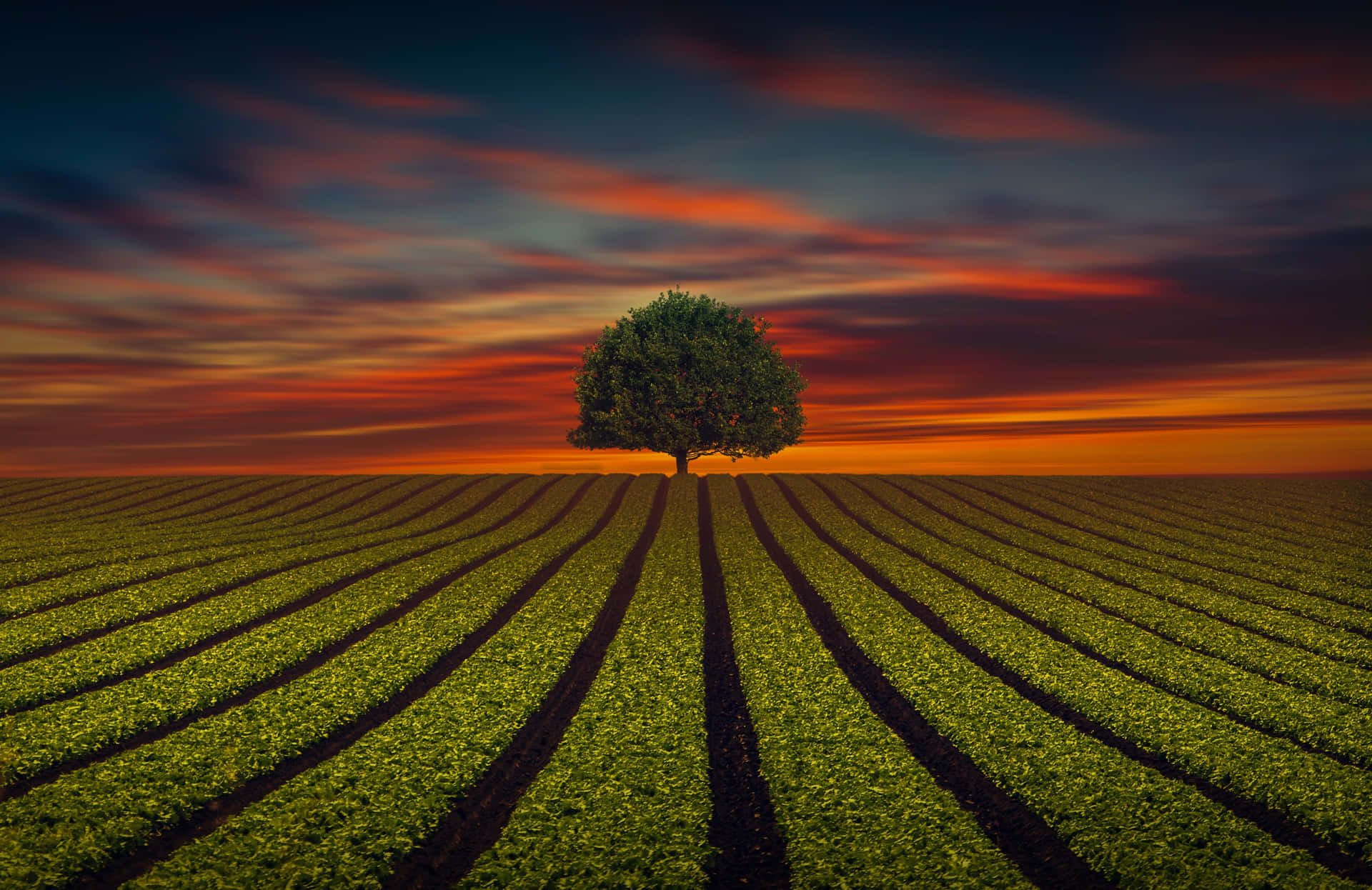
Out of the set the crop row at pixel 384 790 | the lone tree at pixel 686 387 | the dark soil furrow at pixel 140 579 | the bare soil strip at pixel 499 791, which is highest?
the lone tree at pixel 686 387

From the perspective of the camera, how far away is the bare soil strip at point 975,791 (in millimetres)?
10609

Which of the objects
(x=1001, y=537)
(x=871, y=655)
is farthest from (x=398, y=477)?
(x=871, y=655)

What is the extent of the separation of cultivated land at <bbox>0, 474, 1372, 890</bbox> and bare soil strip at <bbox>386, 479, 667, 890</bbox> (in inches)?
2.4

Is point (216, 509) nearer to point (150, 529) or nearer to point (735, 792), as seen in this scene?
point (150, 529)

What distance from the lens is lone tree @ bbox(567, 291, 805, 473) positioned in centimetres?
6134

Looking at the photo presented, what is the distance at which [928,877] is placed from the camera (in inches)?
390

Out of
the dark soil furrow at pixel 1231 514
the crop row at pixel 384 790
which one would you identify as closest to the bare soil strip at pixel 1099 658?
the crop row at pixel 384 790

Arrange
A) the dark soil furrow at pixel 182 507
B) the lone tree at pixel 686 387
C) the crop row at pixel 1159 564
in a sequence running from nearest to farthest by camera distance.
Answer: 1. the crop row at pixel 1159 564
2. the dark soil furrow at pixel 182 507
3. the lone tree at pixel 686 387

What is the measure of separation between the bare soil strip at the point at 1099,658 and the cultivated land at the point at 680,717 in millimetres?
139

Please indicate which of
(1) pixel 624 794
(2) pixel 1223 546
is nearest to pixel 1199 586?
(2) pixel 1223 546

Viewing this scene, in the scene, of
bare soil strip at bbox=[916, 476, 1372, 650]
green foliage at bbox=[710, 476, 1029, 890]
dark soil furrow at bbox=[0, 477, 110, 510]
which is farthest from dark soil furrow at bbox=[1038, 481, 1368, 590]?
dark soil furrow at bbox=[0, 477, 110, 510]

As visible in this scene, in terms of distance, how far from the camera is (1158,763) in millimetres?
14055

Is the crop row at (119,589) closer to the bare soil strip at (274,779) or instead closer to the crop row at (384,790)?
the bare soil strip at (274,779)

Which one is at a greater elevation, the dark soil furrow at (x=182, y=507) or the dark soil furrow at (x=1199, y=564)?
the dark soil furrow at (x=182, y=507)
